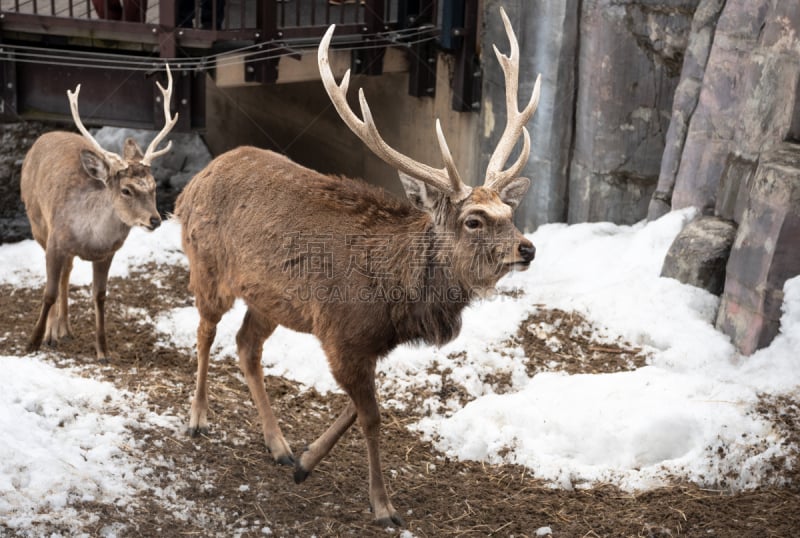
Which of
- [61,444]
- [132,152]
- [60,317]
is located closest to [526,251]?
[61,444]

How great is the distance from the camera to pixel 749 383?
21.2 feet

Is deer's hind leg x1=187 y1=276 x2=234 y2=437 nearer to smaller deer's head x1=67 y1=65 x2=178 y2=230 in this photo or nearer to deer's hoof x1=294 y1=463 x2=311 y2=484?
deer's hoof x1=294 y1=463 x2=311 y2=484

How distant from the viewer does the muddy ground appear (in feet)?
17.3

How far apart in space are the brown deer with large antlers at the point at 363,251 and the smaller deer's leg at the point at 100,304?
1.99 meters

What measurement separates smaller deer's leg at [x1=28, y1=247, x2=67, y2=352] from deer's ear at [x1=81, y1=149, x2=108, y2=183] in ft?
2.25

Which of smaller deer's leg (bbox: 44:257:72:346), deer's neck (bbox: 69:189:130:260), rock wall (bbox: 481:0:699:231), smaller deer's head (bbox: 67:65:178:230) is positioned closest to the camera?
smaller deer's head (bbox: 67:65:178:230)

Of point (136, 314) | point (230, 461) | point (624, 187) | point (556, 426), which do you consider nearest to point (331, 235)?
point (230, 461)

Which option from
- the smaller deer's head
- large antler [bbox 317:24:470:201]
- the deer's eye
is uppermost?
large antler [bbox 317:24:470:201]

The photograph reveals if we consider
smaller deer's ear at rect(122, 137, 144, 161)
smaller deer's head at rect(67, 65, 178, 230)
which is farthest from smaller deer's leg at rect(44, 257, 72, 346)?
smaller deer's ear at rect(122, 137, 144, 161)

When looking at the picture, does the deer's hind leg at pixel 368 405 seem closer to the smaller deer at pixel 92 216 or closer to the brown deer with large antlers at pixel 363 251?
the brown deer with large antlers at pixel 363 251

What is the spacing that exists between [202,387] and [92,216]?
7.32 ft

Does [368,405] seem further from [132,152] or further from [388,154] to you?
[132,152]

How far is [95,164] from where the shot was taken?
7.85m

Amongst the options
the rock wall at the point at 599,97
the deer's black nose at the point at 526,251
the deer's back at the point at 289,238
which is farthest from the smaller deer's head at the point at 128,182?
the rock wall at the point at 599,97
